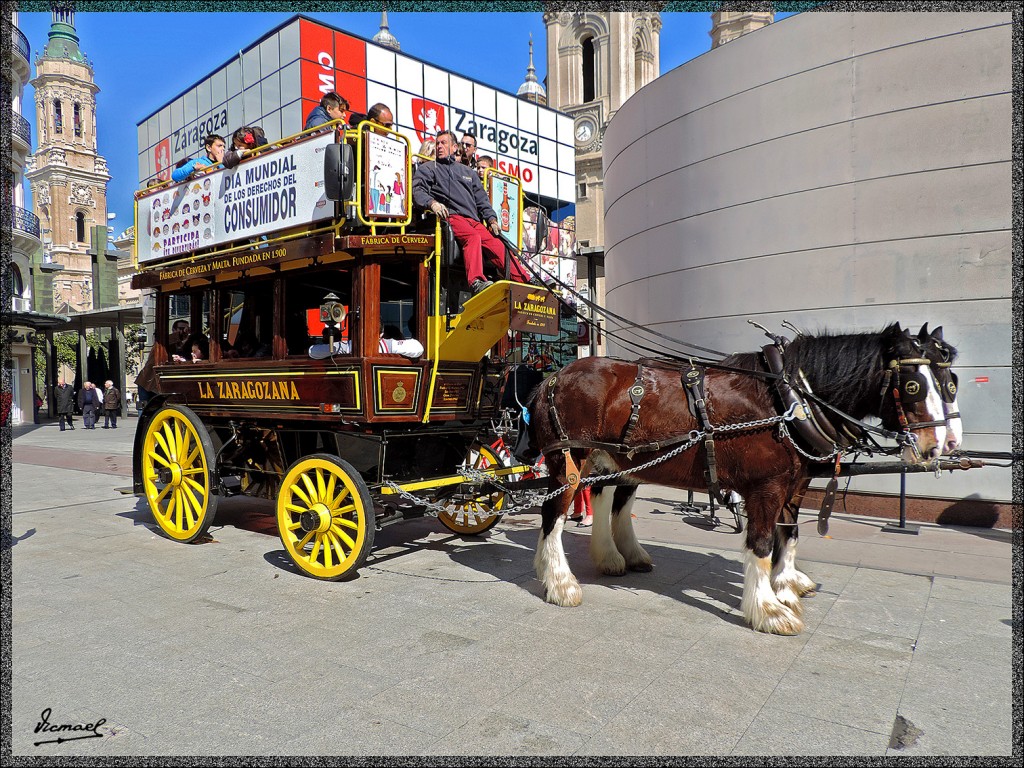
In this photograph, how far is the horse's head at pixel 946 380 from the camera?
4.01 metres

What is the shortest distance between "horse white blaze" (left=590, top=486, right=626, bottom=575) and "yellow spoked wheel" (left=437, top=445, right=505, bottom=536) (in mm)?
919

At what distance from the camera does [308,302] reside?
6.38m

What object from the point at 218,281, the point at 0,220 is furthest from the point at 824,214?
the point at 0,220

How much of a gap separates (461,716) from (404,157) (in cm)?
405

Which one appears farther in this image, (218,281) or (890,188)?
(890,188)

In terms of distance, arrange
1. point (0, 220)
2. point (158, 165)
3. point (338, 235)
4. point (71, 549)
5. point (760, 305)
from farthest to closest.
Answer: point (158, 165) → point (760, 305) → point (71, 549) → point (338, 235) → point (0, 220)

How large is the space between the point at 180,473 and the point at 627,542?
4.38m

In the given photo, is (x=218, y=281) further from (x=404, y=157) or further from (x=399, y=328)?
(x=404, y=157)

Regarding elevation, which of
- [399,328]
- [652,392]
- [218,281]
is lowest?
[652,392]

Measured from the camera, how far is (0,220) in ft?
15.9

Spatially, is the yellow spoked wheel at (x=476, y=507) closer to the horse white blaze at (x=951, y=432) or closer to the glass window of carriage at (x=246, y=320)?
the glass window of carriage at (x=246, y=320)

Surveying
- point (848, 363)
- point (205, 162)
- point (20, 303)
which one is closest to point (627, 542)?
point (848, 363)

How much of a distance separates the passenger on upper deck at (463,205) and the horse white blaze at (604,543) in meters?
1.98

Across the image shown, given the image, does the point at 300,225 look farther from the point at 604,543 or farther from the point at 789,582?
the point at 789,582
